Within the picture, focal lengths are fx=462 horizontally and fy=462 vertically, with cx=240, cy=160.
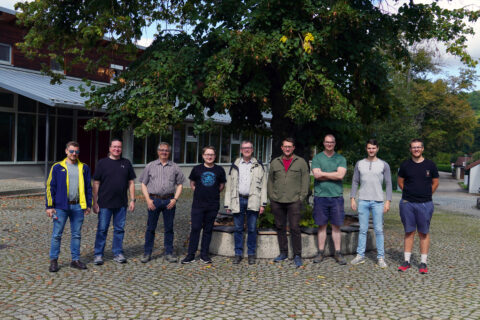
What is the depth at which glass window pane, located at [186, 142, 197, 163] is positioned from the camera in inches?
923

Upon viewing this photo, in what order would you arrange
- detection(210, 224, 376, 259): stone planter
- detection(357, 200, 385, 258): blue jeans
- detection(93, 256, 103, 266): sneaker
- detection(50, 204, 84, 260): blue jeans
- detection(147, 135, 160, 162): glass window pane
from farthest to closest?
detection(147, 135, 160, 162): glass window pane → detection(210, 224, 376, 259): stone planter → detection(357, 200, 385, 258): blue jeans → detection(93, 256, 103, 266): sneaker → detection(50, 204, 84, 260): blue jeans

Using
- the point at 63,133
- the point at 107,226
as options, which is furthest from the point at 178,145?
the point at 107,226

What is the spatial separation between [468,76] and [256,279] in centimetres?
5036

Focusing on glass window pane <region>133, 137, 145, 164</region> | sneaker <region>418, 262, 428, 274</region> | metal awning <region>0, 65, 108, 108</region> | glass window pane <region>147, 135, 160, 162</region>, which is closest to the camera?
sneaker <region>418, 262, 428, 274</region>

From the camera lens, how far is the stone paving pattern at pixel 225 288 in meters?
4.69

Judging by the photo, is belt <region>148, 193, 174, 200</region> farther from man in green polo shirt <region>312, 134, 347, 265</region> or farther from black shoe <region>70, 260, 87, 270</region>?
man in green polo shirt <region>312, 134, 347, 265</region>

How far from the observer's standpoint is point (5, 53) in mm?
19703

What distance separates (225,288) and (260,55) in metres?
3.38

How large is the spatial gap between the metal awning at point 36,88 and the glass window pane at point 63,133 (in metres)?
1.52

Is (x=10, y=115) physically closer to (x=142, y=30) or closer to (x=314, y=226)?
(x=142, y=30)

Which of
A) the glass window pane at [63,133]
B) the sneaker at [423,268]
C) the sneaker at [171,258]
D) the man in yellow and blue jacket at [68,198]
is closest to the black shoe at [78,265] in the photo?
the man in yellow and blue jacket at [68,198]

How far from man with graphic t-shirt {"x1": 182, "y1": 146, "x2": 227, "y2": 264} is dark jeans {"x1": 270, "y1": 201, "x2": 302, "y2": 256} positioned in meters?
0.92

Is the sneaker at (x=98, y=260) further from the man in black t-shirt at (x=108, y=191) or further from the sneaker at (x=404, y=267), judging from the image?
the sneaker at (x=404, y=267)

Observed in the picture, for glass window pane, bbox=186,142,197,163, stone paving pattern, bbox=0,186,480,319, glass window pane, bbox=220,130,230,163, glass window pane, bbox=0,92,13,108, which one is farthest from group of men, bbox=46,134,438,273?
glass window pane, bbox=220,130,230,163
